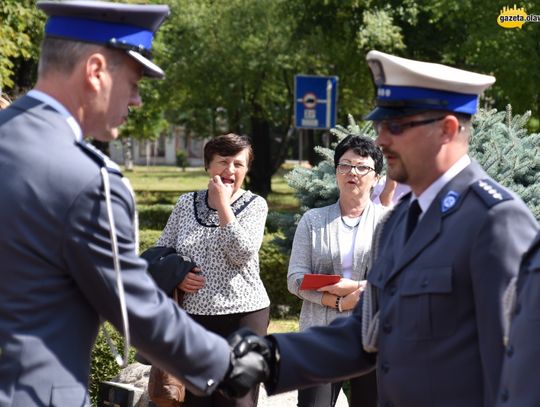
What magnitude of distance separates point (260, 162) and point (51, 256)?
90.5ft

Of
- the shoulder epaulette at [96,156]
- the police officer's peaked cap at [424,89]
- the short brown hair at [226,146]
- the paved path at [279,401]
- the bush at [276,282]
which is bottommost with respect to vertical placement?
the bush at [276,282]

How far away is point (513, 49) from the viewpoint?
17.6 meters

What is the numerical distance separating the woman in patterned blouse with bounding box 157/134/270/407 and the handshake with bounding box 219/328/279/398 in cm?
203

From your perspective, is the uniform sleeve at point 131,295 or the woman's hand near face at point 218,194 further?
the woman's hand near face at point 218,194

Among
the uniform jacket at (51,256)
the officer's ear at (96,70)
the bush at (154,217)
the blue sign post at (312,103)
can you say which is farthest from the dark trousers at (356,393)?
the bush at (154,217)

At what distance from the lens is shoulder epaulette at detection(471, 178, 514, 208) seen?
10.6 feet

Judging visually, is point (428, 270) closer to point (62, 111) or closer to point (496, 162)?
point (62, 111)

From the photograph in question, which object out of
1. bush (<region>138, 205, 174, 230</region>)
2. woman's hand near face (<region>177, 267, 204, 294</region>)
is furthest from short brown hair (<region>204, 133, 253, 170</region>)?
bush (<region>138, 205, 174, 230</region>)

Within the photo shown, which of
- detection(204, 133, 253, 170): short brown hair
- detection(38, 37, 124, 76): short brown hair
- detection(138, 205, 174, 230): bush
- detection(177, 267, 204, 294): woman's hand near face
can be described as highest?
detection(38, 37, 124, 76): short brown hair

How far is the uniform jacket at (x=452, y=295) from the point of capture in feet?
10.2

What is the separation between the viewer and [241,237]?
585cm

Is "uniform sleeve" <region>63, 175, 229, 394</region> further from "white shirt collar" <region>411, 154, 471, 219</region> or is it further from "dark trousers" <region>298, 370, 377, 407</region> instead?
"dark trousers" <region>298, 370, 377, 407</region>

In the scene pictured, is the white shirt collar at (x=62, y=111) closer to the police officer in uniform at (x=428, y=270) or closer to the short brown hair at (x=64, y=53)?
the short brown hair at (x=64, y=53)

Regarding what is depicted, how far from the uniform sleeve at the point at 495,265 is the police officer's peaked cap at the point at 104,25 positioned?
1.22 metres
